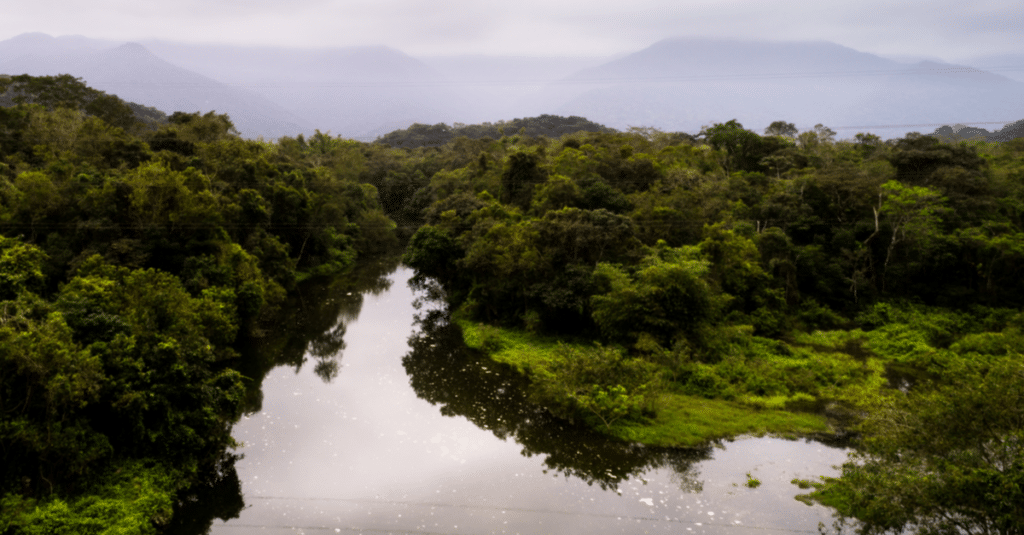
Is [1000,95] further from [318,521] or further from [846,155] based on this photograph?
[318,521]

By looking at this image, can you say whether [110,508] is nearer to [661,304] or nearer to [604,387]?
[604,387]

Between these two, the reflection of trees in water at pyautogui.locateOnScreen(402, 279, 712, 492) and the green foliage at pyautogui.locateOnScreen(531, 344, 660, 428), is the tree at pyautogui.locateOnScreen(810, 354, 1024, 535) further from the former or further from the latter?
the green foliage at pyautogui.locateOnScreen(531, 344, 660, 428)

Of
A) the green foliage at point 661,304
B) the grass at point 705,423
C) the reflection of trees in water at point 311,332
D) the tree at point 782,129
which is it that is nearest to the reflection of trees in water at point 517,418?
the grass at point 705,423

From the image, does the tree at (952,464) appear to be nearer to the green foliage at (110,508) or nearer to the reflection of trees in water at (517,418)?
the reflection of trees in water at (517,418)

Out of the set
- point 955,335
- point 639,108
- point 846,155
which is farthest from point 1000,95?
point 955,335

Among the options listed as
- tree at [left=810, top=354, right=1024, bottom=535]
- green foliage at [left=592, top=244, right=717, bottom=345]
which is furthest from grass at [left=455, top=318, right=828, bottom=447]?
tree at [left=810, top=354, right=1024, bottom=535]

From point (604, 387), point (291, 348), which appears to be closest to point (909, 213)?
point (604, 387)
